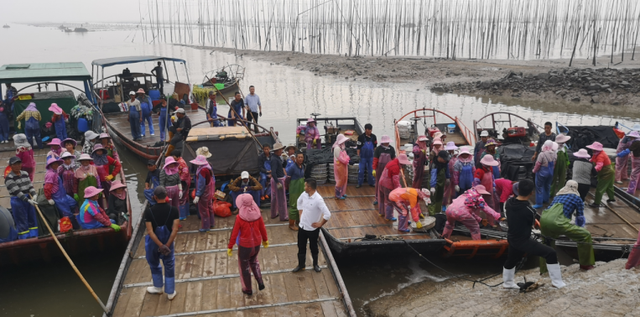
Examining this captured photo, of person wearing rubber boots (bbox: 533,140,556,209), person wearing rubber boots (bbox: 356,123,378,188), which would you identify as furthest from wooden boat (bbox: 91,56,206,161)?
person wearing rubber boots (bbox: 533,140,556,209)

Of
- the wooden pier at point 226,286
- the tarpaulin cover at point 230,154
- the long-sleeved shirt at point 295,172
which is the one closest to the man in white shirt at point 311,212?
the wooden pier at point 226,286

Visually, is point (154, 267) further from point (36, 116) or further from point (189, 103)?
point (189, 103)

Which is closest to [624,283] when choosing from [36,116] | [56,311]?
[56,311]

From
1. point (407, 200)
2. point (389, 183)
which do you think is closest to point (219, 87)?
point (389, 183)

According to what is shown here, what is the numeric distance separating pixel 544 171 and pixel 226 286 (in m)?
7.04

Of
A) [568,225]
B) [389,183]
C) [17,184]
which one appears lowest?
[568,225]

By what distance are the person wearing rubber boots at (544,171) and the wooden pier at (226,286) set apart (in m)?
5.26

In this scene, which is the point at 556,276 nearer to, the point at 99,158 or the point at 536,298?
the point at 536,298

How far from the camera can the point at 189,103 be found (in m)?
20.0

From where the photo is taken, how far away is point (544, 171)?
31.8 feet

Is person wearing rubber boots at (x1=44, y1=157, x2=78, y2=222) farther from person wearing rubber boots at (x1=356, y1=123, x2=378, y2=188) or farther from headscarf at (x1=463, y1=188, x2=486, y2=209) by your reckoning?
headscarf at (x1=463, y1=188, x2=486, y2=209)

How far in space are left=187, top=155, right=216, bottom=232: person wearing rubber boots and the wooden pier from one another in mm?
393

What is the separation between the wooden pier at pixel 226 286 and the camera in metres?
6.10

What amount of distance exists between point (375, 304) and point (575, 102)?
23.7 m
